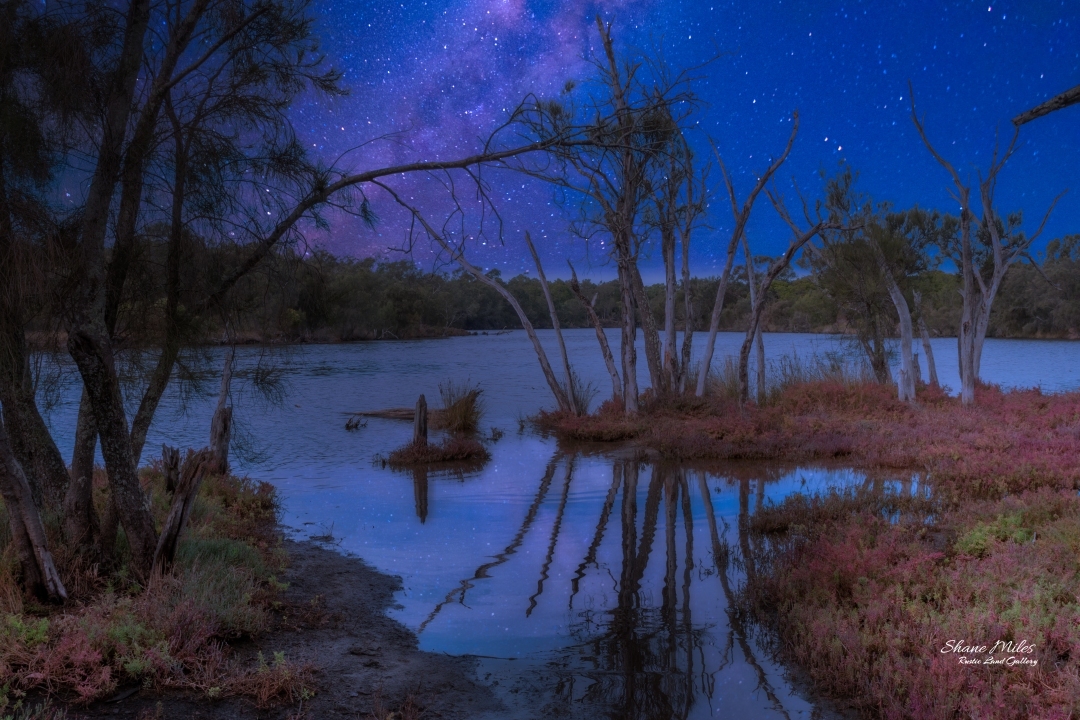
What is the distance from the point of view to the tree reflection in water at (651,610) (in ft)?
18.4

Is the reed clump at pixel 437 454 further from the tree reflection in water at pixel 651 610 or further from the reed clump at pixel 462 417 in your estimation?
Answer: the tree reflection in water at pixel 651 610

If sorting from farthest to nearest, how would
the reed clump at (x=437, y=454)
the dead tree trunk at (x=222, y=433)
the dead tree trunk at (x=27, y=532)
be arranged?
the reed clump at (x=437, y=454), the dead tree trunk at (x=222, y=433), the dead tree trunk at (x=27, y=532)

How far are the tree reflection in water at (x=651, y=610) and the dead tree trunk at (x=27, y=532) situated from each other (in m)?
3.27

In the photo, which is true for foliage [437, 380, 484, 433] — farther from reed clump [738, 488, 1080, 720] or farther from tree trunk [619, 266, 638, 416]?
reed clump [738, 488, 1080, 720]

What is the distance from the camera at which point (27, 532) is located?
5.99 meters

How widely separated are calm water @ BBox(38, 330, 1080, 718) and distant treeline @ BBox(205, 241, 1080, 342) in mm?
647

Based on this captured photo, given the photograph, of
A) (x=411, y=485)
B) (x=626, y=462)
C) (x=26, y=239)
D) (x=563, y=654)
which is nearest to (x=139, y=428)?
(x=26, y=239)

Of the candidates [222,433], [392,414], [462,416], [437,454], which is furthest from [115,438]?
[392,414]

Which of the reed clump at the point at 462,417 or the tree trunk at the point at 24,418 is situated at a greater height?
the tree trunk at the point at 24,418

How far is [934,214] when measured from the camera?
2739cm

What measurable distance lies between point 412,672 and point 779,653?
3025 mm

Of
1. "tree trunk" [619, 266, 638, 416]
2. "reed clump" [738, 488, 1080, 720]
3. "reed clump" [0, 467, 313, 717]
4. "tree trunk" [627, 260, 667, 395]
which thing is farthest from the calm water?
"tree trunk" [627, 260, 667, 395]

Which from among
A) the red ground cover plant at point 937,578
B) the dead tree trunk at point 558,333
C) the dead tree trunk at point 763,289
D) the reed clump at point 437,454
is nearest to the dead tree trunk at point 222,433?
the reed clump at point 437,454

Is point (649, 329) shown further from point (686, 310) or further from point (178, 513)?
point (178, 513)
